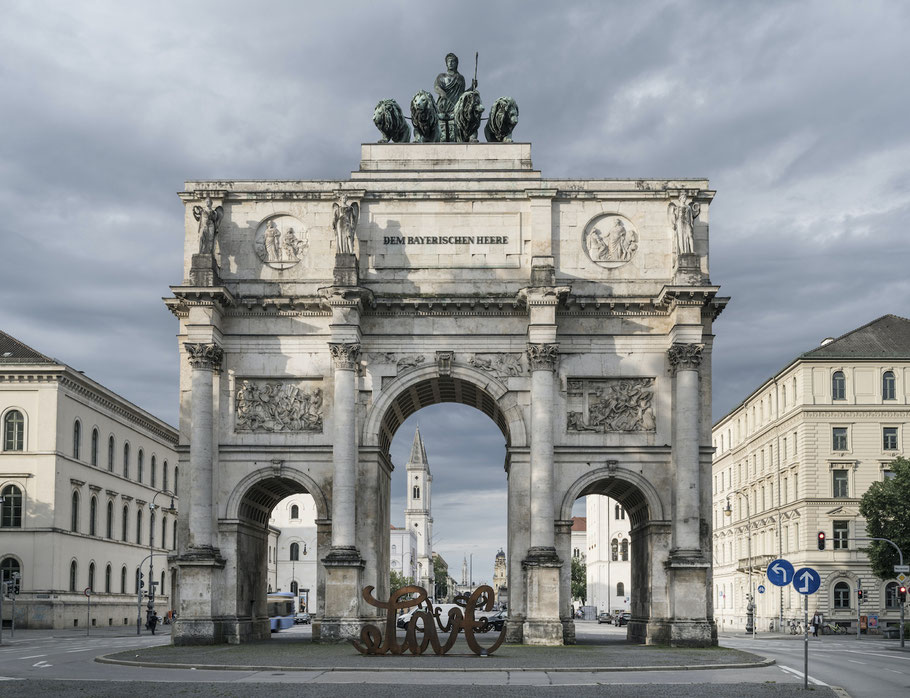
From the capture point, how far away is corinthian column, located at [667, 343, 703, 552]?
4112 centimetres

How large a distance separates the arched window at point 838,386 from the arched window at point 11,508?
171ft

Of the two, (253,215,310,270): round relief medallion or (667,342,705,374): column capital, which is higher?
(253,215,310,270): round relief medallion

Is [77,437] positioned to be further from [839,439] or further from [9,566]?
[839,439]

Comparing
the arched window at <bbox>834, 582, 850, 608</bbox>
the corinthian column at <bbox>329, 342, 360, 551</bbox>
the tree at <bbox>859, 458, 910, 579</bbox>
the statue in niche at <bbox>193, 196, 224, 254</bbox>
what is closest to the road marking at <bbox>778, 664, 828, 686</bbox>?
the corinthian column at <bbox>329, 342, 360, 551</bbox>

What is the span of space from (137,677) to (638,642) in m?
22.5

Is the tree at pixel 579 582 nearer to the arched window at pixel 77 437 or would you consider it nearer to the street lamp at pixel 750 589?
the street lamp at pixel 750 589

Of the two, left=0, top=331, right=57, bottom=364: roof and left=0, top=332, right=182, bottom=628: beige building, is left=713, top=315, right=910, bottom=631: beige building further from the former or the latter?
left=0, top=331, right=57, bottom=364: roof

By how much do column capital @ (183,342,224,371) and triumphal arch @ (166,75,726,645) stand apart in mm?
114

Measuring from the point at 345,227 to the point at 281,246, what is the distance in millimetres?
2978

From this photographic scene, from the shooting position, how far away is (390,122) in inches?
1828

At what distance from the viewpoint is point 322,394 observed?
1716 inches

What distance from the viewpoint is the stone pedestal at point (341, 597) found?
40219 millimetres

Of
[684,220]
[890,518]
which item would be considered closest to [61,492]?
[684,220]

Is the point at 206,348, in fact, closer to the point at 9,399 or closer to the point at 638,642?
the point at 638,642
